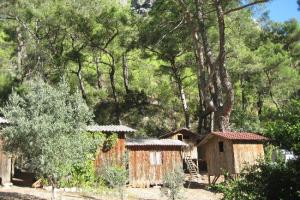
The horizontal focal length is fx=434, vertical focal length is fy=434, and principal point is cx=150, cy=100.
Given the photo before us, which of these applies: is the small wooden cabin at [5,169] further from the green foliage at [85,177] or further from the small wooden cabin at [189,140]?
the small wooden cabin at [189,140]

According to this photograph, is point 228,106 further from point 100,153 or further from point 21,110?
point 21,110

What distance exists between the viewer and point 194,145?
3569 centimetres

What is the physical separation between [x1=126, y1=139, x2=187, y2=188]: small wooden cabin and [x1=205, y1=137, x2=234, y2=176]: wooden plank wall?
1.99 m

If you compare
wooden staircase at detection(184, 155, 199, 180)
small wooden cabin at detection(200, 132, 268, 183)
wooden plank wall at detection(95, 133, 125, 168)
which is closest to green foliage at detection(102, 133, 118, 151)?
wooden plank wall at detection(95, 133, 125, 168)

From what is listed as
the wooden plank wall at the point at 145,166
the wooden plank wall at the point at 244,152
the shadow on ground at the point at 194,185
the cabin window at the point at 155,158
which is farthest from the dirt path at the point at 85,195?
the wooden plank wall at the point at 244,152

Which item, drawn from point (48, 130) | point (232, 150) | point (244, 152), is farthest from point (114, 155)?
point (48, 130)

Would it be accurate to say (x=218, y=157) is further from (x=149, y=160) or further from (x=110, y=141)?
(x=110, y=141)

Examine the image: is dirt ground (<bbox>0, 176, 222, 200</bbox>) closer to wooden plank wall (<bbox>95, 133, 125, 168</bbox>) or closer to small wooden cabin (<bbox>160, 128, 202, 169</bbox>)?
wooden plank wall (<bbox>95, 133, 125, 168</bbox>)

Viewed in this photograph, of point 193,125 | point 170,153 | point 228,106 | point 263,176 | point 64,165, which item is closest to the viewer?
point 263,176

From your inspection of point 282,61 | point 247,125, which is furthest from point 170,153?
point 282,61

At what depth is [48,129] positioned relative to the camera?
48.4 ft

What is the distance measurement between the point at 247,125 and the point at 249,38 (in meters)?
7.50

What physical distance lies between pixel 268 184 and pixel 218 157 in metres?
16.9

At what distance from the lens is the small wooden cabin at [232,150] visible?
25.4m
